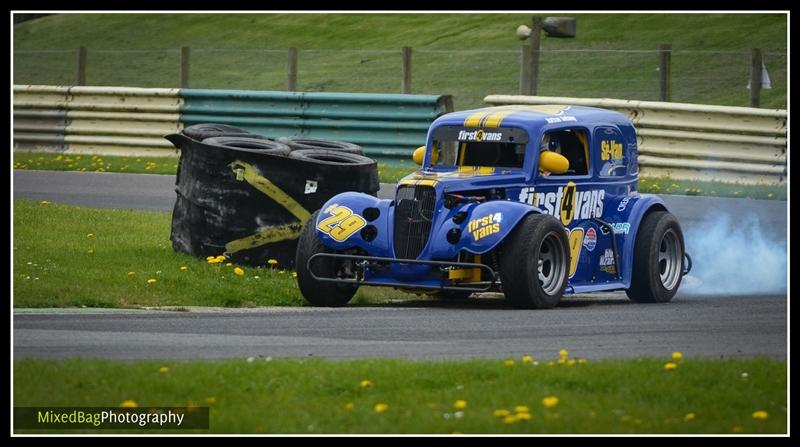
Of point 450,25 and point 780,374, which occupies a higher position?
point 450,25

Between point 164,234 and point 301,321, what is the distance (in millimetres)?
5146

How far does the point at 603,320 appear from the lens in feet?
38.2

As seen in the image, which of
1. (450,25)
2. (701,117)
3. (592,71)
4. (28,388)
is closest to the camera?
(28,388)

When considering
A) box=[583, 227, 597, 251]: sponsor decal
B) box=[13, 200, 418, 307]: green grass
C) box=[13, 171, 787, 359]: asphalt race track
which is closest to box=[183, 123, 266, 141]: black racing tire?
box=[13, 200, 418, 307]: green grass

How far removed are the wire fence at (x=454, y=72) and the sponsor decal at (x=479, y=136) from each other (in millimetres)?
8081

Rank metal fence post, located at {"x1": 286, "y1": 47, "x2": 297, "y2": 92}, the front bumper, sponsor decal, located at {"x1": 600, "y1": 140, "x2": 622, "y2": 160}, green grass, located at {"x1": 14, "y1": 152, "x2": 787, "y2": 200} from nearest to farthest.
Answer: the front bumper → sponsor decal, located at {"x1": 600, "y1": 140, "x2": 622, "y2": 160} → green grass, located at {"x1": 14, "y1": 152, "x2": 787, "y2": 200} → metal fence post, located at {"x1": 286, "y1": 47, "x2": 297, "y2": 92}

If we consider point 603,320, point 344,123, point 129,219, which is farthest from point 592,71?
point 603,320

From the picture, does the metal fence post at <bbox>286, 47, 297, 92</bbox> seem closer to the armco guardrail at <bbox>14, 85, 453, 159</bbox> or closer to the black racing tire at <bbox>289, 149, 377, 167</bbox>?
the armco guardrail at <bbox>14, 85, 453, 159</bbox>

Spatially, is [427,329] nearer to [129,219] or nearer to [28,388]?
[28,388]

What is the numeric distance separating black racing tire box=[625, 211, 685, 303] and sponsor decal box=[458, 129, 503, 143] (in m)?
1.60

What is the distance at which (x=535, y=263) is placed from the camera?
11875 millimetres

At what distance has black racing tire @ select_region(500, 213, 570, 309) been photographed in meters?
11.8

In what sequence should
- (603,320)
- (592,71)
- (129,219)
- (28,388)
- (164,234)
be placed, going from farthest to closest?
1. (592,71)
2. (129,219)
3. (164,234)
4. (603,320)
5. (28,388)

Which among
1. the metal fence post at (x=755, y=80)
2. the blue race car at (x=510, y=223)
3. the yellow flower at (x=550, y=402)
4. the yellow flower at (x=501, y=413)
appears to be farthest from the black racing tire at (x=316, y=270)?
the metal fence post at (x=755, y=80)
